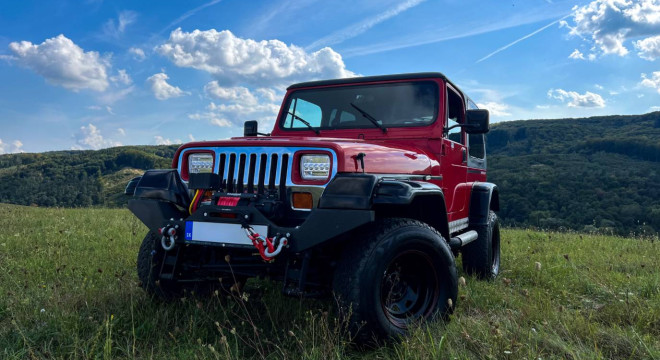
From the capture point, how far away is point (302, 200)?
2.82 m

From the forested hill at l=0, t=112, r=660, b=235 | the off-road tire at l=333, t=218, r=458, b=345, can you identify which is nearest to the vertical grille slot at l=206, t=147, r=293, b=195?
the off-road tire at l=333, t=218, r=458, b=345

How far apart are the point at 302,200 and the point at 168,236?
37.4 inches

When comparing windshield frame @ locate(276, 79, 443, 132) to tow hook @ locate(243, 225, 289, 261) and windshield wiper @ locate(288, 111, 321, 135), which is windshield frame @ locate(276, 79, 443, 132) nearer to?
windshield wiper @ locate(288, 111, 321, 135)

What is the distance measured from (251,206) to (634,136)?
94.6 m

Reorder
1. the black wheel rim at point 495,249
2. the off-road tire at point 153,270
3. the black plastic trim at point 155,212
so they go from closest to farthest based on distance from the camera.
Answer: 1. the black plastic trim at point 155,212
2. the off-road tire at point 153,270
3. the black wheel rim at point 495,249

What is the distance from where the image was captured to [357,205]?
2475mm

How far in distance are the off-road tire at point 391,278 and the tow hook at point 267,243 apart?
1.19ft

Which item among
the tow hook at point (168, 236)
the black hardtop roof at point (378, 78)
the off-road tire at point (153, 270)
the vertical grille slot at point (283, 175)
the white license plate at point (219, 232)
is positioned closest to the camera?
the white license plate at point (219, 232)

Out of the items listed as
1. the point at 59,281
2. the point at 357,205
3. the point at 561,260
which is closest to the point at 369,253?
the point at 357,205

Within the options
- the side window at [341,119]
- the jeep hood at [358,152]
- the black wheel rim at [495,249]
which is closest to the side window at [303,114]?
the side window at [341,119]

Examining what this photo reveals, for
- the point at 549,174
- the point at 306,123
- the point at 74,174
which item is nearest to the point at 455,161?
the point at 306,123

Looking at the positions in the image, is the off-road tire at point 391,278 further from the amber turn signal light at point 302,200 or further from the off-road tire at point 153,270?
the off-road tire at point 153,270

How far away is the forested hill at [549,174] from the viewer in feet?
95.8

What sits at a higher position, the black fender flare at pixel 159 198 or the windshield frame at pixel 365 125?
the windshield frame at pixel 365 125
